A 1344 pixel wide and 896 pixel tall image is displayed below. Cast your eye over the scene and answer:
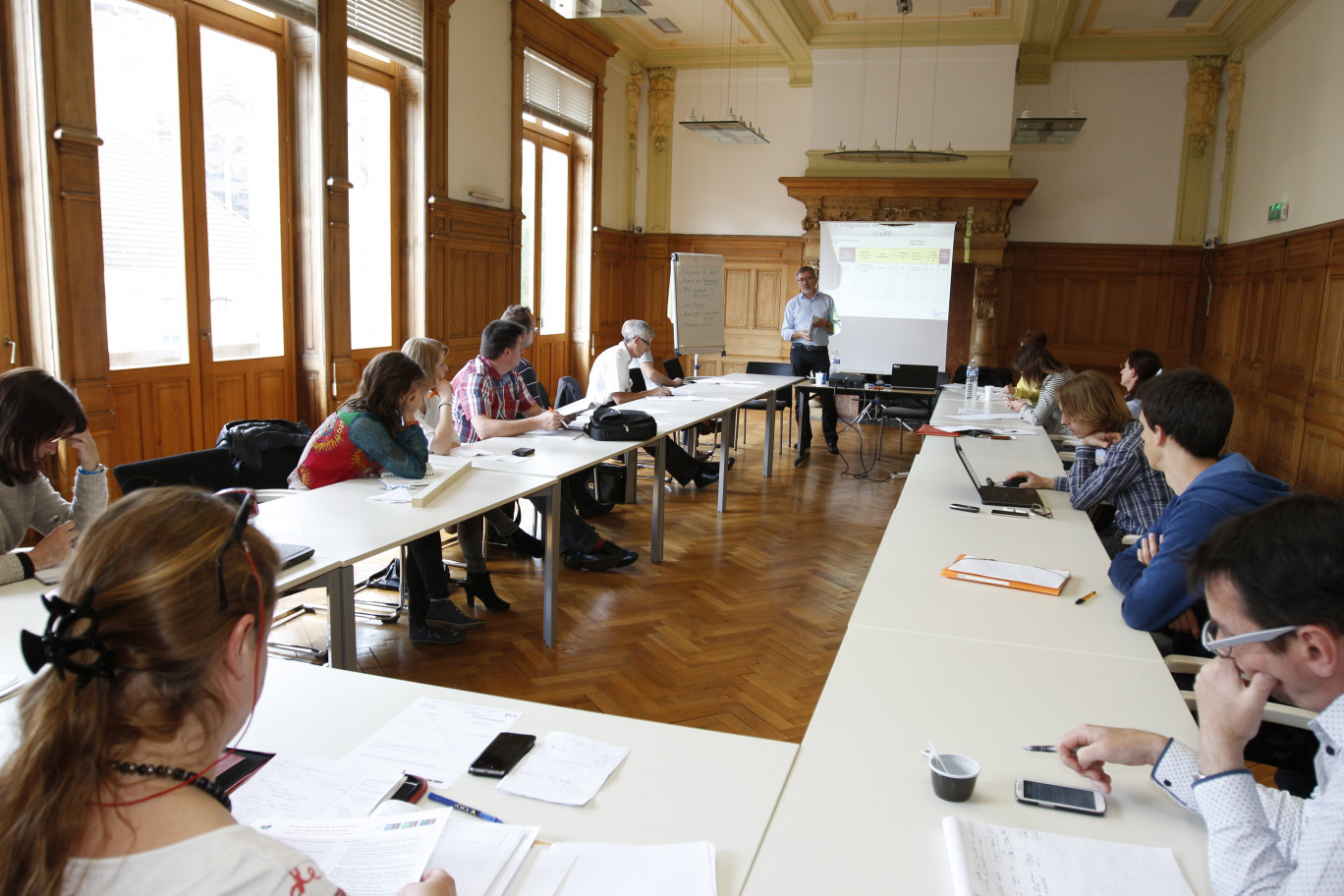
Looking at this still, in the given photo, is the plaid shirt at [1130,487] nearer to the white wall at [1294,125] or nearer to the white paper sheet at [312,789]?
the white paper sheet at [312,789]

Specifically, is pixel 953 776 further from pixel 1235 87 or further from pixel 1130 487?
pixel 1235 87

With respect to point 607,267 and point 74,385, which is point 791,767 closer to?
point 74,385

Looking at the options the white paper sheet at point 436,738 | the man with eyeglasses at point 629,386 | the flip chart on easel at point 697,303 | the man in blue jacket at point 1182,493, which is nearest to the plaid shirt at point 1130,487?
the man in blue jacket at point 1182,493

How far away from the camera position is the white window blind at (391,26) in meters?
6.23

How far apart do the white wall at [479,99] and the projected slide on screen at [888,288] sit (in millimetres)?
3884

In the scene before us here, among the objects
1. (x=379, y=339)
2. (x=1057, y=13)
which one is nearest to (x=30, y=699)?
(x=379, y=339)

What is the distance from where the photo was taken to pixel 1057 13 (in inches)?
338

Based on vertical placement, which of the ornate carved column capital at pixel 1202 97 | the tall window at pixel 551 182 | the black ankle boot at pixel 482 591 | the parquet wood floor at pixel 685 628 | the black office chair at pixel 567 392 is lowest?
the parquet wood floor at pixel 685 628

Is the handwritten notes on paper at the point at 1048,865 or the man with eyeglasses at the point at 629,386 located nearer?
the handwritten notes on paper at the point at 1048,865

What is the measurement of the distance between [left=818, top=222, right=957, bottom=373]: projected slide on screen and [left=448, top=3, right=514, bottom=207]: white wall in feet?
12.7

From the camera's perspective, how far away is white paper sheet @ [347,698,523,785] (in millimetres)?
1471

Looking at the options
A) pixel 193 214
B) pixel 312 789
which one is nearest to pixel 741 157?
pixel 193 214

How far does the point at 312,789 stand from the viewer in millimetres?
1386

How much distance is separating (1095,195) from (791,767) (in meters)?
10.2
